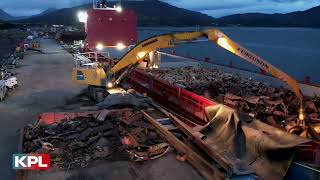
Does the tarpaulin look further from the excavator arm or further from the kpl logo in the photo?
the kpl logo

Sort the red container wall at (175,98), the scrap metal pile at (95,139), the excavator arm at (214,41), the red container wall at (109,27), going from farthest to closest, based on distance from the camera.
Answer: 1. the red container wall at (109,27)
2. the red container wall at (175,98)
3. the excavator arm at (214,41)
4. the scrap metal pile at (95,139)

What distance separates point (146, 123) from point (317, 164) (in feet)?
17.7

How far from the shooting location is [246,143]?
958 cm

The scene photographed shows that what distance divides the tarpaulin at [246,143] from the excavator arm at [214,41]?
4.25ft

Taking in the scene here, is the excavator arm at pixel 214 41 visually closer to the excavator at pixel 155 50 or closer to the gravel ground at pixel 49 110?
the excavator at pixel 155 50

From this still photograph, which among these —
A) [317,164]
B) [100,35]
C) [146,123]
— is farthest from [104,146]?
[100,35]

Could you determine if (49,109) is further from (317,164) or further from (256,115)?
(317,164)

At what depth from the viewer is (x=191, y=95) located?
13.3 m

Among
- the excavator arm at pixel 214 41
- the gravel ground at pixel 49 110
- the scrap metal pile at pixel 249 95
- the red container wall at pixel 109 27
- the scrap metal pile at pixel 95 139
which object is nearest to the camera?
the gravel ground at pixel 49 110

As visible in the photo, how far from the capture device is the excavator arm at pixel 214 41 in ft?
33.1

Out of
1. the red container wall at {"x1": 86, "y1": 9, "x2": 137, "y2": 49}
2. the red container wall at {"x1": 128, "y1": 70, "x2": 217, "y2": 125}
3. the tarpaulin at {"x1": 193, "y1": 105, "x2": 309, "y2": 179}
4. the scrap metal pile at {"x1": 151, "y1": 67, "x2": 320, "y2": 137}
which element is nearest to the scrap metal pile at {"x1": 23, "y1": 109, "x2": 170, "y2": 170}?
the tarpaulin at {"x1": 193, "y1": 105, "x2": 309, "y2": 179}

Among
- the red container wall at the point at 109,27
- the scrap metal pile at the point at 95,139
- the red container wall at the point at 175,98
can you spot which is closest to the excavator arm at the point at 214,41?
the red container wall at the point at 175,98

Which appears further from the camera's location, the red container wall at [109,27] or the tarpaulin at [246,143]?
the red container wall at [109,27]

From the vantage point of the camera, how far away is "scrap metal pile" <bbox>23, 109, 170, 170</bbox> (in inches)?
383
